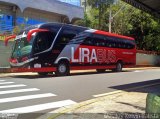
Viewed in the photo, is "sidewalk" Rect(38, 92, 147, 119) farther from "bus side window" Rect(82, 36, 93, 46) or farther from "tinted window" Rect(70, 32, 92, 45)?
"bus side window" Rect(82, 36, 93, 46)

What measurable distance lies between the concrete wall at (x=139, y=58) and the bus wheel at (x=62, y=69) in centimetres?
507

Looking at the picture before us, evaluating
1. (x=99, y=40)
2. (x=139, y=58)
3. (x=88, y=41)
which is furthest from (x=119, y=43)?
(x=139, y=58)

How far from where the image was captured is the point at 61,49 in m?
23.8

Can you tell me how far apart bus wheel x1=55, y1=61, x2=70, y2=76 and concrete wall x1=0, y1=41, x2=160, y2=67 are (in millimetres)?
5065

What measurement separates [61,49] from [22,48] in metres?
2.72

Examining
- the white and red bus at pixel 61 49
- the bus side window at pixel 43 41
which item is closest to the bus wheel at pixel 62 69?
the white and red bus at pixel 61 49

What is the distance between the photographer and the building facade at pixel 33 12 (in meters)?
39.7

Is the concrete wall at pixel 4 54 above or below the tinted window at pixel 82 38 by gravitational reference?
below

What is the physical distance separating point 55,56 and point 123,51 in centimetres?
1015

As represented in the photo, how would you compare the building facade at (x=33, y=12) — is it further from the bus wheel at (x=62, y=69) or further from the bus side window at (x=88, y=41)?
the bus wheel at (x=62, y=69)

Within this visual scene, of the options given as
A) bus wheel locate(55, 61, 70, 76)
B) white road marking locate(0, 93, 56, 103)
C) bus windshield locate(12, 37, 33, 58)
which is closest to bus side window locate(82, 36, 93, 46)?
bus wheel locate(55, 61, 70, 76)

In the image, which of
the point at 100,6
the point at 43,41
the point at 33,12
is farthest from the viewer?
the point at 100,6

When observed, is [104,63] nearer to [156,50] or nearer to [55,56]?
[55,56]

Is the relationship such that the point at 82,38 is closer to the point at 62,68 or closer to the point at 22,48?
the point at 62,68
